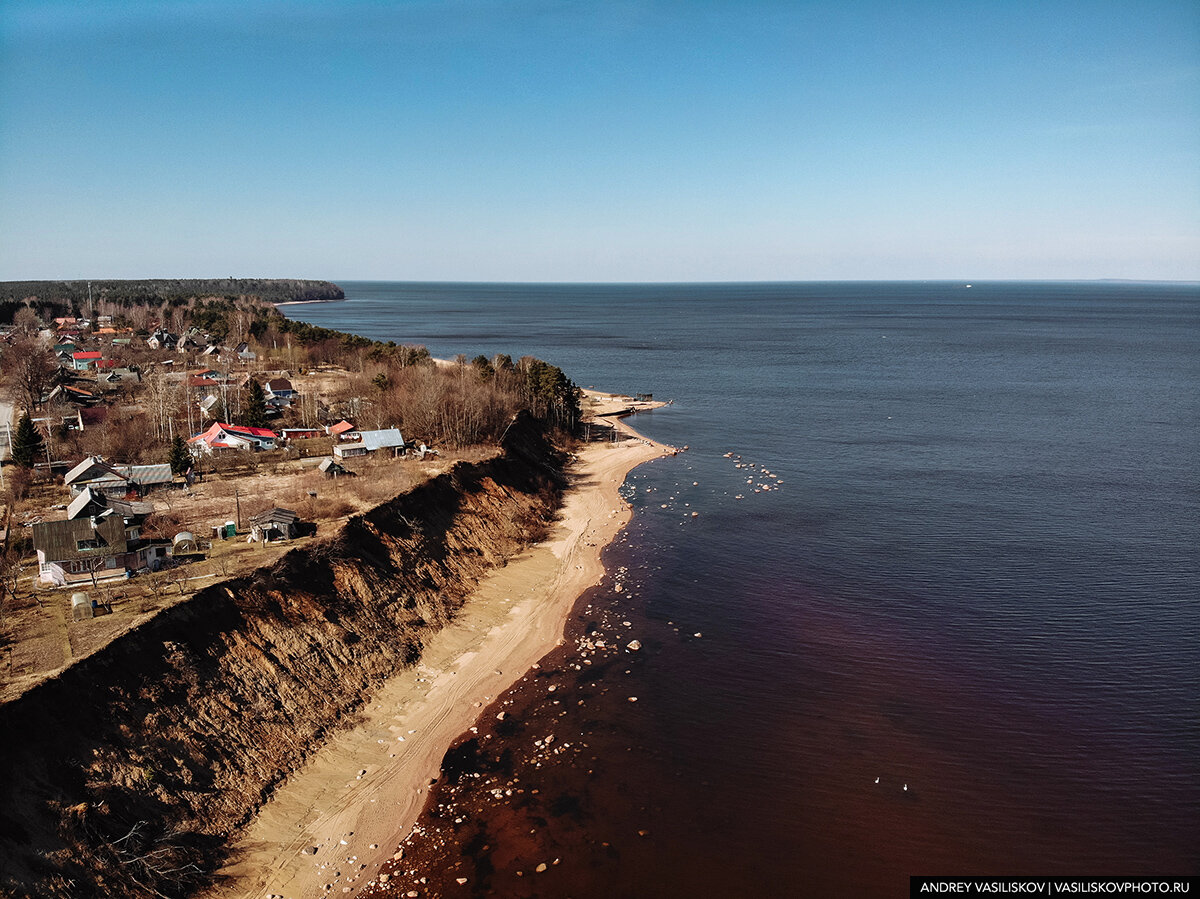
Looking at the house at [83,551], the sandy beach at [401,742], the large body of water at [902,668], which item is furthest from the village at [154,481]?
the large body of water at [902,668]

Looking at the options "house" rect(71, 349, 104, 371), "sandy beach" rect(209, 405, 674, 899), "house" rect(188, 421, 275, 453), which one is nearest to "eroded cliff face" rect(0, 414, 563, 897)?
"sandy beach" rect(209, 405, 674, 899)

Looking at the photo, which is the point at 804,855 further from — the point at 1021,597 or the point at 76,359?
the point at 76,359

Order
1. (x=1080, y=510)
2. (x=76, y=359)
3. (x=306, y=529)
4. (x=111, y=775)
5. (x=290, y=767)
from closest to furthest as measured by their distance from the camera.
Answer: (x=111, y=775), (x=290, y=767), (x=306, y=529), (x=1080, y=510), (x=76, y=359)

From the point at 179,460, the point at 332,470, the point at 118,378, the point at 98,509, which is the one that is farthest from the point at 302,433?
the point at 118,378

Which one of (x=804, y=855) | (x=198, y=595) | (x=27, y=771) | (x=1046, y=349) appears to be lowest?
(x=804, y=855)

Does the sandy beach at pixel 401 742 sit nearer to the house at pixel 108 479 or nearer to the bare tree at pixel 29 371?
the house at pixel 108 479

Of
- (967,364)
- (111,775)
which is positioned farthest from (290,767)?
(967,364)

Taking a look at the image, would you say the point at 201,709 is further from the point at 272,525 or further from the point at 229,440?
the point at 229,440
